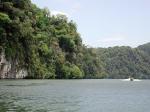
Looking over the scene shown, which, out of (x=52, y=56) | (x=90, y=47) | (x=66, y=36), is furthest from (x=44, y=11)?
(x=90, y=47)

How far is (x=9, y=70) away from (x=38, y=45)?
20.4 meters

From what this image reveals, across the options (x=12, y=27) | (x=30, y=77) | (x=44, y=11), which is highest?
(x=44, y=11)

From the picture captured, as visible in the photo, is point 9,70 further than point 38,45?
No

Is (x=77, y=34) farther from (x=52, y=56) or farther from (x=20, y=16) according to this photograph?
(x=20, y=16)

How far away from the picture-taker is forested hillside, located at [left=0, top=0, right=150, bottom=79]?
100750 mm

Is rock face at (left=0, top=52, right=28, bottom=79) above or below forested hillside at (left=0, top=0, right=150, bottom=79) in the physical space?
below

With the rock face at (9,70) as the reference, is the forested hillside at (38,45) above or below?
above

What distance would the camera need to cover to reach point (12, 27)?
101 m

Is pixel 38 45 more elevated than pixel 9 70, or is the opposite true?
pixel 38 45

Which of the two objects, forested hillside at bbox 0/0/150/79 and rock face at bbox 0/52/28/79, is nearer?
rock face at bbox 0/52/28/79

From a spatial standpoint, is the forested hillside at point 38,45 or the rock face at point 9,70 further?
the forested hillside at point 38,45

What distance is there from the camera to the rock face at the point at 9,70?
9850 cm

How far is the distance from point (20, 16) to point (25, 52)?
9568mm

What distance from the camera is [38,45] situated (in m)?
120
